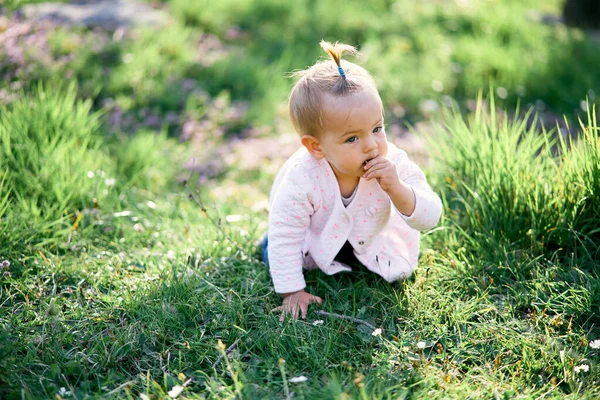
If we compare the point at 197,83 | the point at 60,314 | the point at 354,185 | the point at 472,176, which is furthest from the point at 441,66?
the point at 60,314

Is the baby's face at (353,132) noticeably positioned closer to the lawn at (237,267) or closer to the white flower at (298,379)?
the lawn at (237,267)

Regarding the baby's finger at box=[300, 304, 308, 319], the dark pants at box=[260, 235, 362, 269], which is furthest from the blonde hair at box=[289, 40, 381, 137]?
the baby's finger at box=[300, 304, 308, 319]

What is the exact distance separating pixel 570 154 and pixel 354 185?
3.97ft

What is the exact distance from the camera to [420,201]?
96.0 inches

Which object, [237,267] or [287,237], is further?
[237,267]

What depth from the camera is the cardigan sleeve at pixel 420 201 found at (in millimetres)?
2443

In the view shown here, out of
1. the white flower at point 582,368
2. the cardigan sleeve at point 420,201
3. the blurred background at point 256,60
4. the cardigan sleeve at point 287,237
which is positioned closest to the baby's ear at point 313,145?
the cardigan sleeve at point 287,237

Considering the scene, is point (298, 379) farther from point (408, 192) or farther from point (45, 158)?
point (45, 158)

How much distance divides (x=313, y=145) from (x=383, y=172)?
34 centimetres

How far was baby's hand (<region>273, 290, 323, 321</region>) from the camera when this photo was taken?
8.25ft

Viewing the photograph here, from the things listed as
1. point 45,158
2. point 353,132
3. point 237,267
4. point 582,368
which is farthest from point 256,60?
point 582,368

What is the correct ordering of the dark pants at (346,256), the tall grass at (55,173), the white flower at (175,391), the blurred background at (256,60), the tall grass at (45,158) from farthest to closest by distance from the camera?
the blurred background at (256,60)
the tall grass at (45,158)
the tall grass at (55,173)
the dark pants at (346,256)
the white flower at (175,391)

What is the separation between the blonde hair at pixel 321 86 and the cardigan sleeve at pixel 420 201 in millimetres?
437

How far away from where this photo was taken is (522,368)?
7.25 ft
